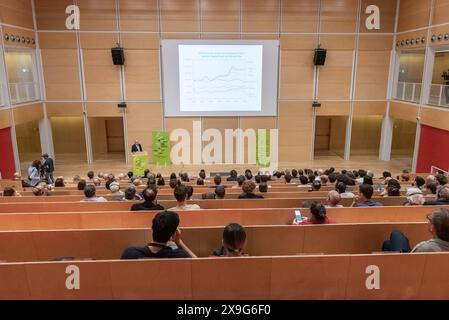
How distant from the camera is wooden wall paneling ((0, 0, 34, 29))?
12.5 meters

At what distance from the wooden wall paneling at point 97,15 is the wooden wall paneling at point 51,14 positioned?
0.79 feet

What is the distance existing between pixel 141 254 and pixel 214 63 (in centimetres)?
1259

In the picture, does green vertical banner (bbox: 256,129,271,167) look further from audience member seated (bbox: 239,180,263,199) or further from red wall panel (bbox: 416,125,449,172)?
audience member seated (bbox: 239,180,263,199)

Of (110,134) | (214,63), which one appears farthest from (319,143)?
(110,134)

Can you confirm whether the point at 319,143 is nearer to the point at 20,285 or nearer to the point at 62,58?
the point at 62,58

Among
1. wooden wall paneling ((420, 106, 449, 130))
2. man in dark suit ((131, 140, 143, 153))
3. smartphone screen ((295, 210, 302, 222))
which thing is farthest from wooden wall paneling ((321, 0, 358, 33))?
smartphone screen ((295, 210, 302, 222))

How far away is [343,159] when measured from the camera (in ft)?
53.8

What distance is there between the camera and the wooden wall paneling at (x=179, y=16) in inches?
571

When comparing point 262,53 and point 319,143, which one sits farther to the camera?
point 319,143

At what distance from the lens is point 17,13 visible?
1327 centimetres

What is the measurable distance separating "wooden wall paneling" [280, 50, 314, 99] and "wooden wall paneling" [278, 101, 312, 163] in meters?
0.40

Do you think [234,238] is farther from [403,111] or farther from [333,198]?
[403,111]

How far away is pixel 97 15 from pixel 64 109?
422cm

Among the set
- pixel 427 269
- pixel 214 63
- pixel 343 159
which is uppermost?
pixel 214 63
